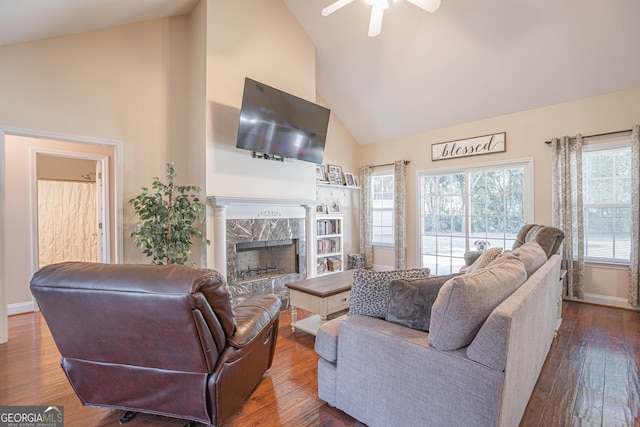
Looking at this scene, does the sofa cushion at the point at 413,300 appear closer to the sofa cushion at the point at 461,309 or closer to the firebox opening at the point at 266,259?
the sofa cushion at the point at 461,309

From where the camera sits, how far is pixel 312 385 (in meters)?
2.18

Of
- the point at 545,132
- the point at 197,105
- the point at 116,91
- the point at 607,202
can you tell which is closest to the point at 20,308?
the point at 116,91

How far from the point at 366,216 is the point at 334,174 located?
111 cm

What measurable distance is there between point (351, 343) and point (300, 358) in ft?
3.46

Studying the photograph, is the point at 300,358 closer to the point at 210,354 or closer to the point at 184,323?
the point at 210,354

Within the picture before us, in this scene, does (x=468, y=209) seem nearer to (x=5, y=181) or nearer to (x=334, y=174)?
(x=334, y=174)

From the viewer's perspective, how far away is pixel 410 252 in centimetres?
577

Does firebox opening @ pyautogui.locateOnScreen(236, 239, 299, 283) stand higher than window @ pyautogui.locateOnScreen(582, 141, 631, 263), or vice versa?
window @ pyautogui.locateOnScreen(582, 141, 631, 263)

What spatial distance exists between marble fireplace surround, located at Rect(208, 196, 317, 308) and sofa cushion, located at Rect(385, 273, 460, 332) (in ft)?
8.51

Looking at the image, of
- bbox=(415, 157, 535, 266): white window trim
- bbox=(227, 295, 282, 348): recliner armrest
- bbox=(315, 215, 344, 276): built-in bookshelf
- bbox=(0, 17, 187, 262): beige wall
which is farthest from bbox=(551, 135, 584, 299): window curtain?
bbox=(0, 17, 187, 262): beige wall

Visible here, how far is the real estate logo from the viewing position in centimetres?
178

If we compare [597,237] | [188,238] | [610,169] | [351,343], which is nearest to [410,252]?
[597,237]

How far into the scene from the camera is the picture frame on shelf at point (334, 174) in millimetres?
5861

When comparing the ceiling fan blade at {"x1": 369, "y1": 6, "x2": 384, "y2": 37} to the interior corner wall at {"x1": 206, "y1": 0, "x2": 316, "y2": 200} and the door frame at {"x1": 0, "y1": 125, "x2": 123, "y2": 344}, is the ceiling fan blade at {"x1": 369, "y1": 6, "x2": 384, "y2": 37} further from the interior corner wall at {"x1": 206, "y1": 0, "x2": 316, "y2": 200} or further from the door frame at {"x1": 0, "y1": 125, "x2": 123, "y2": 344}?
the door frame at {"x1": 0, "y1": 125, "x2": 123, "y2": 344}
